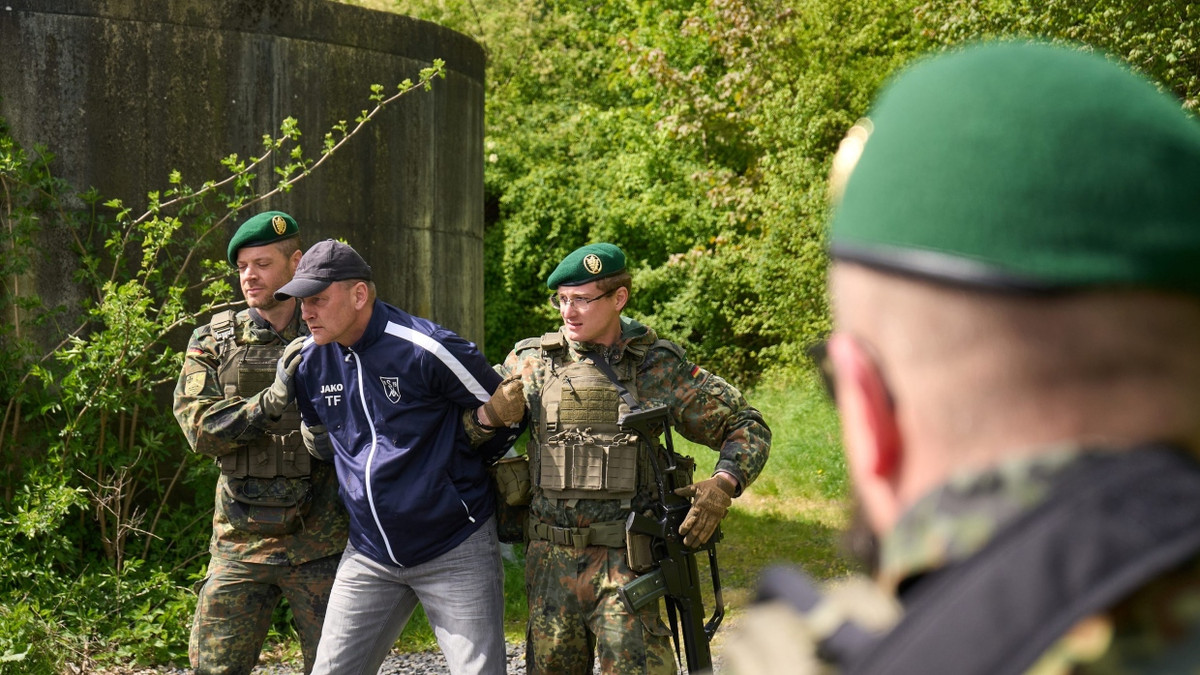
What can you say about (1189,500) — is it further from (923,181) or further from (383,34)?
(383,34)

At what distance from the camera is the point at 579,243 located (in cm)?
2061

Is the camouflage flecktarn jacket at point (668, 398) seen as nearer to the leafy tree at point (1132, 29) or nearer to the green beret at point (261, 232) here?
the green beret at point (261, 232)

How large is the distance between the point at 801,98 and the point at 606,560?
11982 mm

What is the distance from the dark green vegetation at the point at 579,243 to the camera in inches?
232

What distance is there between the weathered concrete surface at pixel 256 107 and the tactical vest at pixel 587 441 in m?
2.81

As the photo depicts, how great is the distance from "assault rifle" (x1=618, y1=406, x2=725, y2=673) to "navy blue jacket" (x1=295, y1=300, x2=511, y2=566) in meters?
0.58

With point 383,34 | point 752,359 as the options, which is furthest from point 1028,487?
point 752,359

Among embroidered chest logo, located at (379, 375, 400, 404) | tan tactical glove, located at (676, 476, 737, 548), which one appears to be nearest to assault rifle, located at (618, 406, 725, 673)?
tan tactical glove, located at (676, 476, 737, 548)

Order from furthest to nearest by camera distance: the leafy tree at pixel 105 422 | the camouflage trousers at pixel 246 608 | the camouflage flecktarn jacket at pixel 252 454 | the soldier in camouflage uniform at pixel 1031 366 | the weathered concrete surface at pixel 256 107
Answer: the weathered concrete surface at pixel 256 107 → the leafy tree at pixel 105 422 → the camouflage flecktarn jacket at pixel 252 454 → the camouflage trousers at pixel 246 608 → the soldier in camouflage uniform at pixel 1031 366

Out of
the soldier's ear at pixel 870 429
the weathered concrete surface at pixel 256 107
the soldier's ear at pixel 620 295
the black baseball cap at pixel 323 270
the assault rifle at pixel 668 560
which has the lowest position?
the assault rifle at pixel 668 560

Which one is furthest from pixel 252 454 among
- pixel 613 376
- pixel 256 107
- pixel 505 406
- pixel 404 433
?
pixel 256 107

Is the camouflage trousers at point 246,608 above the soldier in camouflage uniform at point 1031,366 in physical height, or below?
below

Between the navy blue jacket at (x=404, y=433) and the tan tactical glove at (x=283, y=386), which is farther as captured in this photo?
the tan tactical glove at (x=283, y=386)

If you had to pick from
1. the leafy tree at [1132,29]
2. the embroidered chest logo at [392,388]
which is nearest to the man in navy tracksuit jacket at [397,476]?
the embroidered chest logo at [392,388]
